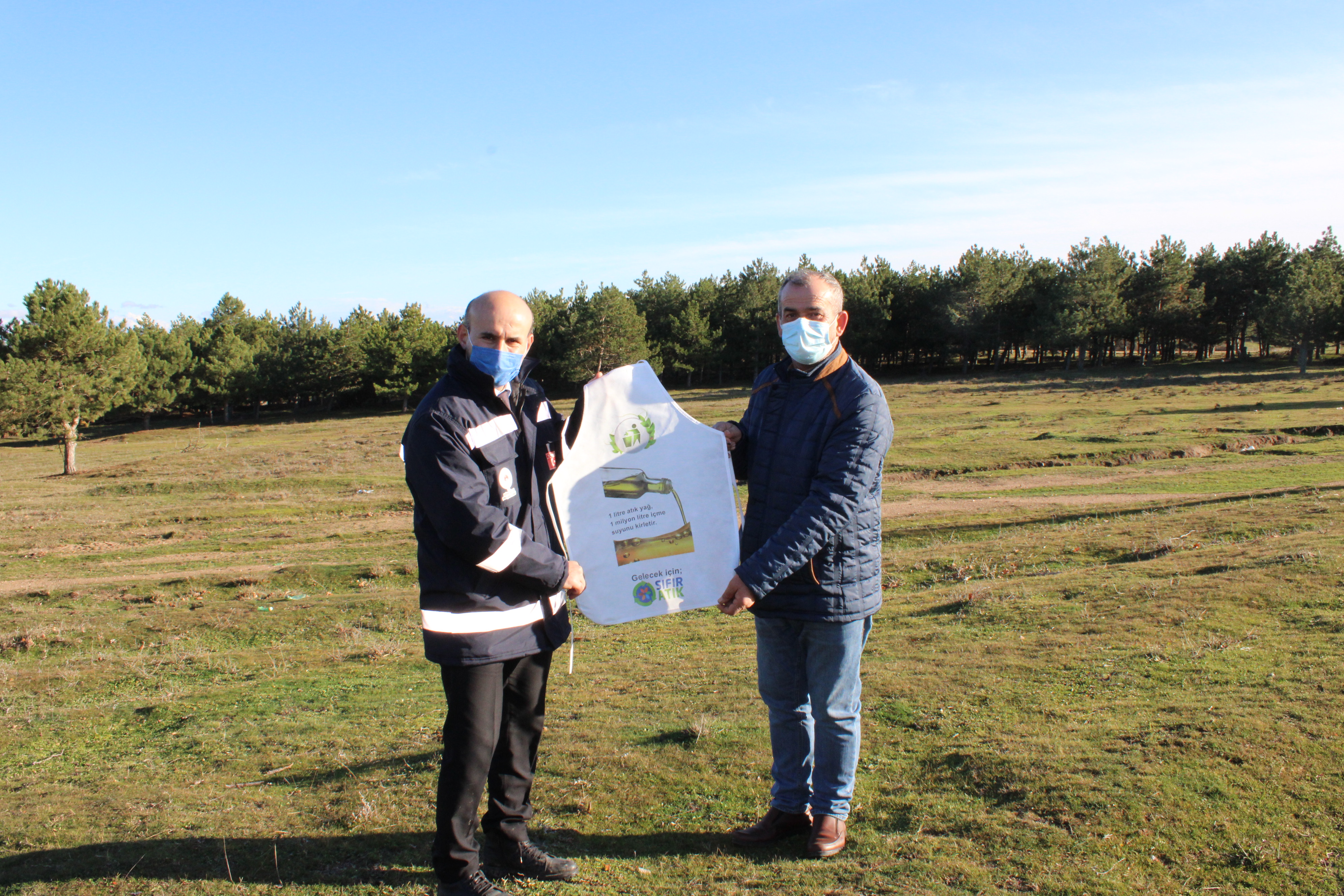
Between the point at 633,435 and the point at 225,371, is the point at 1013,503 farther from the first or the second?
the point at 225,371

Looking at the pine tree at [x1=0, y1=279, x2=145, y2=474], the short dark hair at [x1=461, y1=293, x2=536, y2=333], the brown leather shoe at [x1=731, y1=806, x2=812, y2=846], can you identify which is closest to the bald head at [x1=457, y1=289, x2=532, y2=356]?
the short dark hair at [x1=461, y1=293, x2=536, y2=333]

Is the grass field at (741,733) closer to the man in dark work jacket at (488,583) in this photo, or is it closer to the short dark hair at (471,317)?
the man in dark work jacket at (488,583)

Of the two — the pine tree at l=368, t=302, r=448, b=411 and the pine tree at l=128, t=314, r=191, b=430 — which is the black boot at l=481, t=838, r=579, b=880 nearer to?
the pine tree at l=368, t=302, r=448, b=411

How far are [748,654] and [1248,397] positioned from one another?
48.3m

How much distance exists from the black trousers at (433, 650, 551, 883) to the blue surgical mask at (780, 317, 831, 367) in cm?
188

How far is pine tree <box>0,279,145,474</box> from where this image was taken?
43938 millimetres

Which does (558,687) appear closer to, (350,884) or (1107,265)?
(350,884)

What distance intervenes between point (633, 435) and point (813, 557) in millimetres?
1069

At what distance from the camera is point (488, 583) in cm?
370

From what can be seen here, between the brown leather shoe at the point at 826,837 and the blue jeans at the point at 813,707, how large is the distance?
31 millimetres

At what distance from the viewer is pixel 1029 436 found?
112 feet

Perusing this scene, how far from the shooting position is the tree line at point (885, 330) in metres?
71.9

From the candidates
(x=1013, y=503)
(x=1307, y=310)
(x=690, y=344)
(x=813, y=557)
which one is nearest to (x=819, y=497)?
(x=813, y=557)

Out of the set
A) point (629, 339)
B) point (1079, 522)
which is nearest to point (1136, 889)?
point (1079, 522)
